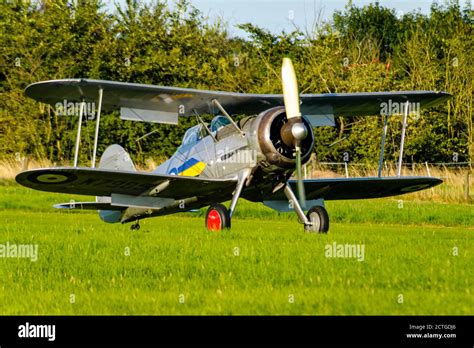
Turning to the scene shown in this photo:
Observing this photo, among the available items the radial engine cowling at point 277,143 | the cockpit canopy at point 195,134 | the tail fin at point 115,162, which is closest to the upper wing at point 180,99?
the cockpit canopy at point 195,134

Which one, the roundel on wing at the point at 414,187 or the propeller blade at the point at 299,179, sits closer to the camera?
the propeller blade at the point at 299,179

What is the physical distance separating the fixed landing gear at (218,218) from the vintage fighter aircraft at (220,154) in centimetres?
2

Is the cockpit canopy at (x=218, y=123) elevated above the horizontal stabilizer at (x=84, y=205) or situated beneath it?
elevated above

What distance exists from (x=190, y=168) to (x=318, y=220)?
9.58 ft

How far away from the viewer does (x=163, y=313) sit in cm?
712

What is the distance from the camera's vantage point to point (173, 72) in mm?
40594

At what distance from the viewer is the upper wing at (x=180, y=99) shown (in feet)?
51.8

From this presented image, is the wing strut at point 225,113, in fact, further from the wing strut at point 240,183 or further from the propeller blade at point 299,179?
the propeller blade at point 299,179

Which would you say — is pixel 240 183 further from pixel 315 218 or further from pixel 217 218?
pixel 315 218

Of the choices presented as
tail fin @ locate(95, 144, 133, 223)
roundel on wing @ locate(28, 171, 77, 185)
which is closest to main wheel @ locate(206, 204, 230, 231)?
roundel on wing @ locate(28, 171, 77, 185)

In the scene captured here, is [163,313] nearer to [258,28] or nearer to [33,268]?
[33,268]

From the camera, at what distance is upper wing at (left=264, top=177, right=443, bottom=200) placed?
711 inches

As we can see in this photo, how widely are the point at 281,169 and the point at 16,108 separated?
26.4 m

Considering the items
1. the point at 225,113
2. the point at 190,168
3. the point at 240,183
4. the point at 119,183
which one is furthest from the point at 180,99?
the point at 240,183
